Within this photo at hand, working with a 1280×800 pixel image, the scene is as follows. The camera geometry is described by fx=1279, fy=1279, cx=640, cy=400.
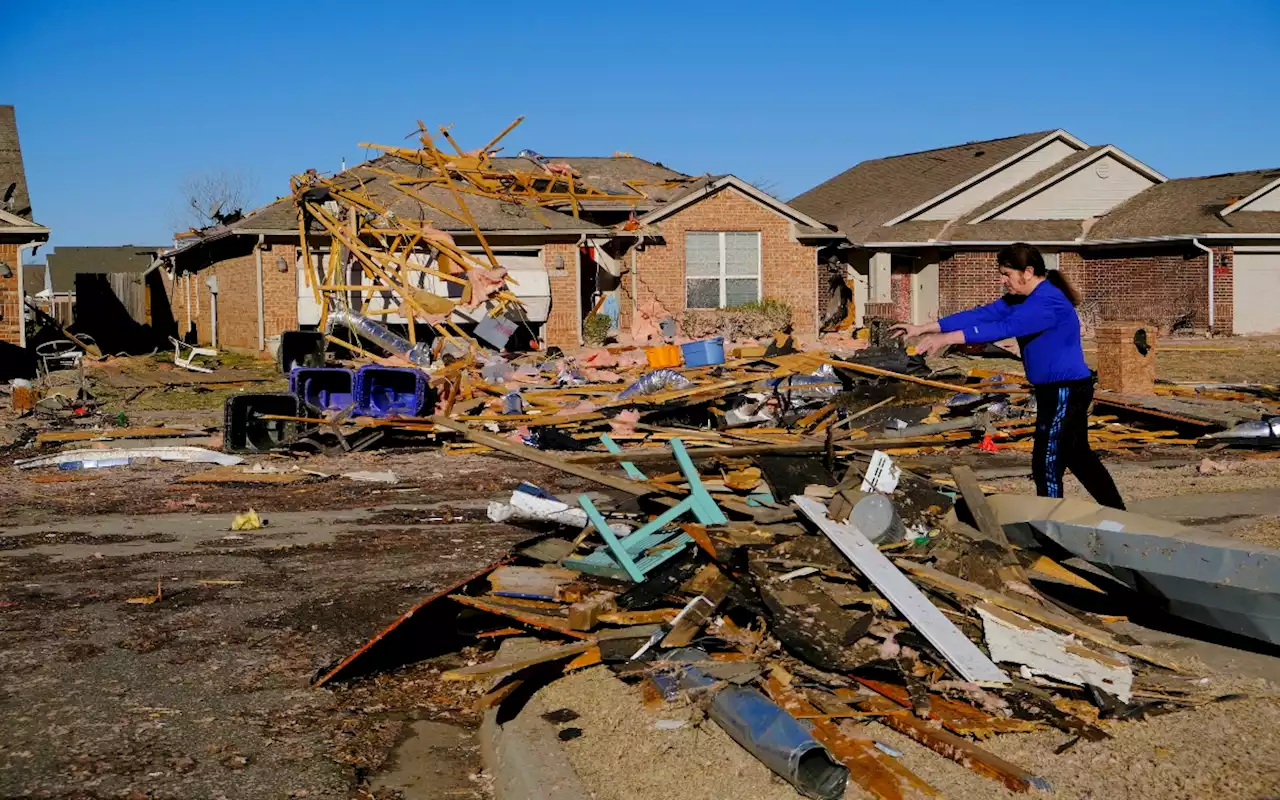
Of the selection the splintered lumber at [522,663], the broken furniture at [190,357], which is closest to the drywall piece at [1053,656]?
the splintered lumber at [522,663]

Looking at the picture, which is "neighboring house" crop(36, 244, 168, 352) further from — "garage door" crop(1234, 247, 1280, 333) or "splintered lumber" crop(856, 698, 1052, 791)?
"splintered lumber" crop(856, 698, 1052, 791)

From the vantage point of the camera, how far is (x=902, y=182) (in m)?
37.6

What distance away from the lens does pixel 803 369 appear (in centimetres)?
1584

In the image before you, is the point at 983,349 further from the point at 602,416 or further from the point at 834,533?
the point at 834,533

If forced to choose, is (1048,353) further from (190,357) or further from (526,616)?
(190,357)

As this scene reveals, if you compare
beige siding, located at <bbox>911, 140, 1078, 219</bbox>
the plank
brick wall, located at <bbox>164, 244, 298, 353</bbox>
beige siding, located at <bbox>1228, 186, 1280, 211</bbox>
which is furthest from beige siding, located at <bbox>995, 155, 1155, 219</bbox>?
the plank

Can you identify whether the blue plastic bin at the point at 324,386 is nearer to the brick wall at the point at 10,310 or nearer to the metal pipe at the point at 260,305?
the brick wall at the point at 10,310

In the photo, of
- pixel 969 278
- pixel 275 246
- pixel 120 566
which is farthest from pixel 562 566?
pixel 969 278

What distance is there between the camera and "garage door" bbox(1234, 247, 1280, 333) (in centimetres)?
3152

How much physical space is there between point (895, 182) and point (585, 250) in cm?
1266

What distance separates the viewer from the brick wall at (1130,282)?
31.5m

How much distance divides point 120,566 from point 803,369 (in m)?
9.42

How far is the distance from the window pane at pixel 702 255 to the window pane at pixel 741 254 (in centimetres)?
26

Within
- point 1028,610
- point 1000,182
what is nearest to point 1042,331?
point 1028,610
